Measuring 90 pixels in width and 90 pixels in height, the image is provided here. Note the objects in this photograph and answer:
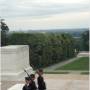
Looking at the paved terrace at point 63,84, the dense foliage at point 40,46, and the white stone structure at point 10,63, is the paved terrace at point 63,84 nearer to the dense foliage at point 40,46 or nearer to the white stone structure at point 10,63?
the white stone structure at point 10,63

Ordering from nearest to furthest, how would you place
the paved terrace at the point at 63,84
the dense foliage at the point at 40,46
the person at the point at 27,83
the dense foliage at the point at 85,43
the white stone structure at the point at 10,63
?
the person at the point at 27,83 → the paved terrace at the point at 63,84 → the white stone structure at the point at 10,63 → the dense foliage at the point at 40,46 → the dense foliage at the point at 85,43

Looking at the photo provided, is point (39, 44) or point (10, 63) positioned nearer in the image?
point (10, 63)

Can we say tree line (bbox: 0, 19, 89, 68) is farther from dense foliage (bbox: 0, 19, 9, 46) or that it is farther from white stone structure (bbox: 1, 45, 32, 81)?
white stone structure (bbox: 1, 45, 32, 81)

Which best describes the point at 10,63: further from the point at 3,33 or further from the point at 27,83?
the point at 3,33

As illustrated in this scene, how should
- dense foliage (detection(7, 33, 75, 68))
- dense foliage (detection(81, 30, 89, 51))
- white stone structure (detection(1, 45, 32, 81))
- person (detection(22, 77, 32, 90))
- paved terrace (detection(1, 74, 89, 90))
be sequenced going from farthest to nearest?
dense foliage (detection(81, 30, 89, 51)) < dense foliage (detection(7, 33, 75, 68)) < white stone structure (detection(1, 45, 32, 81)) < paved terrace (detection(1, 74, 89, 90)) < person (detection(22, 77, 32, 90))

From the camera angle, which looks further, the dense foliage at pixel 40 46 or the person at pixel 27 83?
the dense foliage at pixel 40 46

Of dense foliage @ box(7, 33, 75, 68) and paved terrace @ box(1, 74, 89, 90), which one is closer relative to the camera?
paved terrace @ box(1, 74, 89, 90)

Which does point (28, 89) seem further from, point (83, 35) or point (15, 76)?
point (83, 35)

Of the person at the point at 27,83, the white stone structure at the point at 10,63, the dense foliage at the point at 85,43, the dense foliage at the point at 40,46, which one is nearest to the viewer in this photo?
the person at the point at 27,83

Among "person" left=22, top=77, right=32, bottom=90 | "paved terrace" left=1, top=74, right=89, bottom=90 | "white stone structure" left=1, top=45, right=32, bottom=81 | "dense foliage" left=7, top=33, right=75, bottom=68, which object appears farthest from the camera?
"dense foliage" left=7, top=33, right=75, bottom=68

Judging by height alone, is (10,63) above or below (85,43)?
above

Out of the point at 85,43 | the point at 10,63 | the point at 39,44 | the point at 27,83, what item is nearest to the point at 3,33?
the point at 39,44

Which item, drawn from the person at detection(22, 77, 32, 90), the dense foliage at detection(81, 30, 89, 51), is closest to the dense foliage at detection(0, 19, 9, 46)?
A: the person at detection(22, 77, 32, 90)

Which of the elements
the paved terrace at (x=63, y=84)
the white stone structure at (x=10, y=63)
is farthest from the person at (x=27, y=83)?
the white stone structure at (x=10, y=63)
